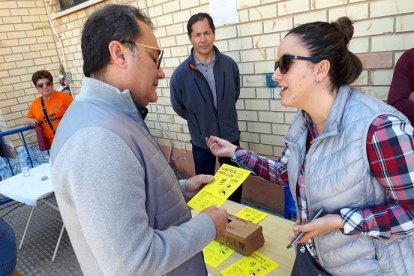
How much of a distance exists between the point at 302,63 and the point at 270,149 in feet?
7.63

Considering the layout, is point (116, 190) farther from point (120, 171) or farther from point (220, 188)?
point (220, 188)

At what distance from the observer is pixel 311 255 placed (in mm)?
1423

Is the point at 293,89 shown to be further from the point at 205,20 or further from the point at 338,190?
the point at 205,20

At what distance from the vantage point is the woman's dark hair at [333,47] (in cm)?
130

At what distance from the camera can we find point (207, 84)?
10.6 ft

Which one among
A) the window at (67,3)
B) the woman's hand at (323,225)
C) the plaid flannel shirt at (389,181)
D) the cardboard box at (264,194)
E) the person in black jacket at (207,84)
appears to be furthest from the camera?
the window at (67,3)

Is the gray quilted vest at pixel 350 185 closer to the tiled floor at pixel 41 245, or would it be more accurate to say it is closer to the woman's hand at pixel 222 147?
the woman's hand at pixel 222 147

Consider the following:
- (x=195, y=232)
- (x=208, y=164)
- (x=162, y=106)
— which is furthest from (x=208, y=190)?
(x=162, y=106)

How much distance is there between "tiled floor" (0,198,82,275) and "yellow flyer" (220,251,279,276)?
221 centimetres

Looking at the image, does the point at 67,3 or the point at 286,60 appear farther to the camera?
the point at 67,3

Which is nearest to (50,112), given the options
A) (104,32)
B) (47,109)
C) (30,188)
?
(47,109)

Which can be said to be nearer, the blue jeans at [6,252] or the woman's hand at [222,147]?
the woman's hand at [222,147]

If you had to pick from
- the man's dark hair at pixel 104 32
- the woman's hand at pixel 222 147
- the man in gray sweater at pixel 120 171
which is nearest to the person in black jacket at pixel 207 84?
the woman's hand at pixel 222 147

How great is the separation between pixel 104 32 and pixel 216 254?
4.18ft
